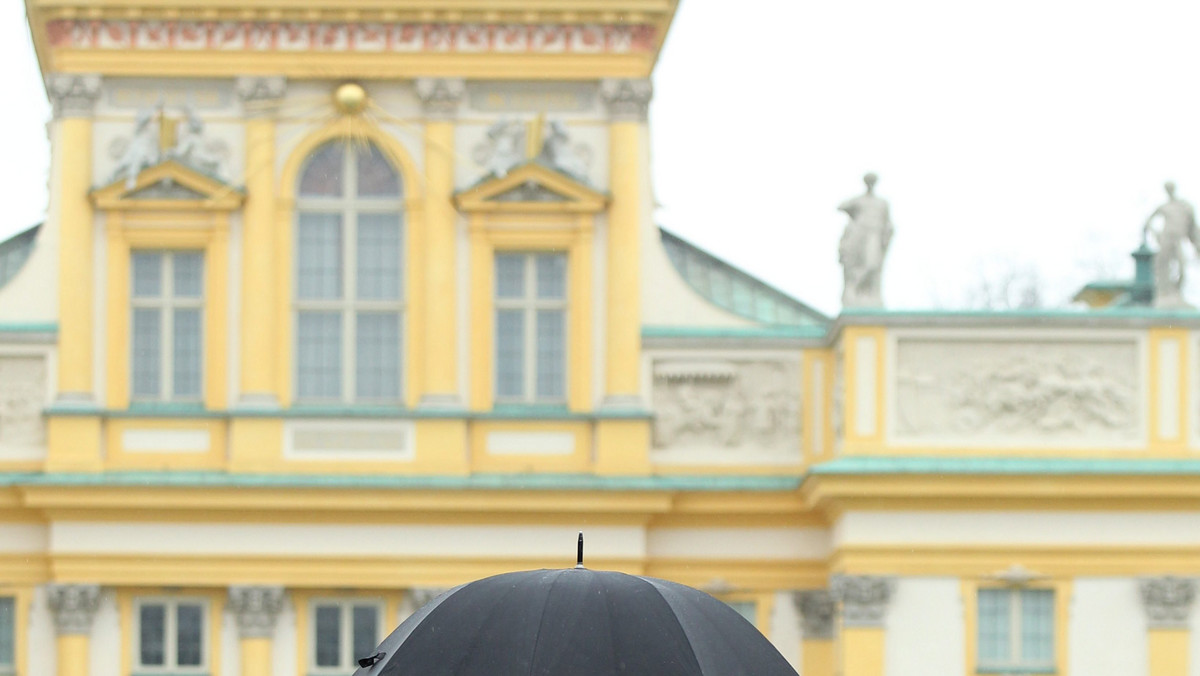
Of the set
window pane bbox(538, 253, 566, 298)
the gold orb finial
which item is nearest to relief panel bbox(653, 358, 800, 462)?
window pane bbox(538, 253, 566, 298)

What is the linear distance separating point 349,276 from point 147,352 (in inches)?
88.6

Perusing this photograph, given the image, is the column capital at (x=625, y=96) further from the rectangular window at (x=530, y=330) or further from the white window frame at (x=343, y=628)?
the white window frame at (x=343, y=628)

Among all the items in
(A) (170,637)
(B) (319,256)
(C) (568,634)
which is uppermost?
(B) (319,256)

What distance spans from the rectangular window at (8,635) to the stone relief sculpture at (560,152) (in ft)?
23.6

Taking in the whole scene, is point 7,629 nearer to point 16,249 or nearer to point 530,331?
point 16,249

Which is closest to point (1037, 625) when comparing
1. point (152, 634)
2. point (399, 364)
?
point (399, 364)

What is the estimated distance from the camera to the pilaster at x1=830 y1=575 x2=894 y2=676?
2609 centimetres

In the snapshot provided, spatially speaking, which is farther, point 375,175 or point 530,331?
point 375,175

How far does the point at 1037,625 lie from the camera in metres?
26.5

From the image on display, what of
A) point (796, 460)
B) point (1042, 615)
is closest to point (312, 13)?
point (796, 460)

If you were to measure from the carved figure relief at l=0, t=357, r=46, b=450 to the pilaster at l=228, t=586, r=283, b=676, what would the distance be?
2676 mm

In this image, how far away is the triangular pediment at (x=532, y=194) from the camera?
2725cm

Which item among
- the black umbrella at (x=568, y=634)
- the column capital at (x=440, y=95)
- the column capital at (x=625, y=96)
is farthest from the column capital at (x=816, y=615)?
the black umbrella at (x=568, y=634)

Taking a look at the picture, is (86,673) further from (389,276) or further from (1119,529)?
(1119,529)
